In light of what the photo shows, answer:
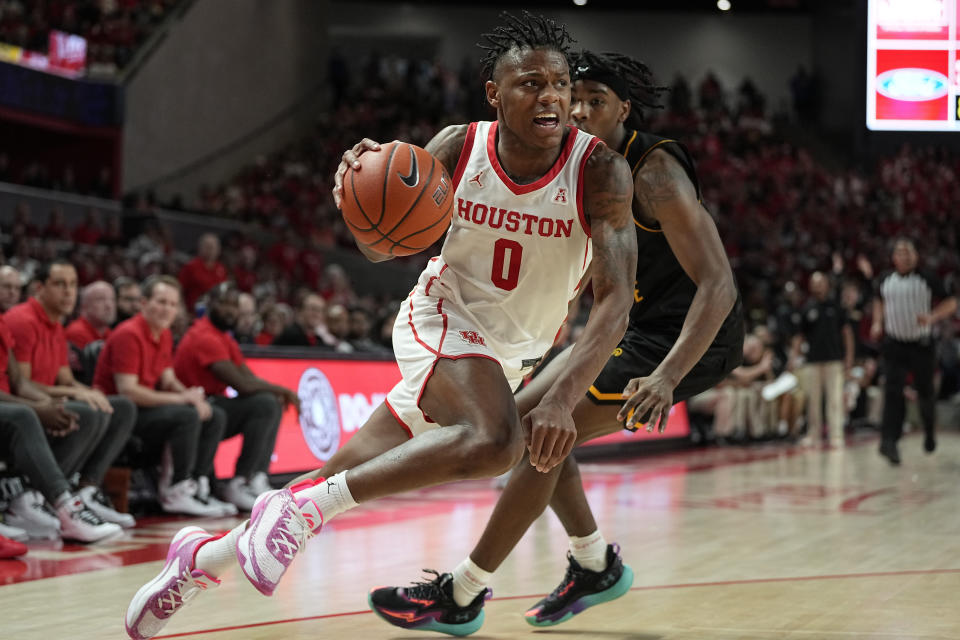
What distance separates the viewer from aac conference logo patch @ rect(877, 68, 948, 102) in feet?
26.9

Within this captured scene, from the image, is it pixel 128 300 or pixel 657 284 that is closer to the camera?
pixel 657 284

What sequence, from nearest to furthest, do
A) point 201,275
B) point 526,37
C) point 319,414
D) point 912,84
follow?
point 526,37 < point 319,414 < point 912,84 < point 201,275

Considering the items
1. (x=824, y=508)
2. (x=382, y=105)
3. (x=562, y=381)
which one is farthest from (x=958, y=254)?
(x=562, y=381)

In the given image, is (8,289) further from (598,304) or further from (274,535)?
(598,304)

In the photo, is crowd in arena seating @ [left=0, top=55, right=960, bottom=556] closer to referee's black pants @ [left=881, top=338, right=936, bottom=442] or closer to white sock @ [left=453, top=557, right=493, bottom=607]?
referee's black pants @ [left=881, top=338, right=936, bottom=442]

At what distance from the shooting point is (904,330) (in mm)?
10328

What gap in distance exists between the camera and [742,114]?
26.4 metres

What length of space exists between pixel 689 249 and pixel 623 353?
0.48 metres

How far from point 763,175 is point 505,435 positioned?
857 inches

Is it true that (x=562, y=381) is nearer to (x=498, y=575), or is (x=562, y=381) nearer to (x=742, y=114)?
(x=498, y=575)

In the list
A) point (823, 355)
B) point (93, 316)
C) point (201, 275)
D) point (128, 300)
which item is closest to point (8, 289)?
point (93, 316)

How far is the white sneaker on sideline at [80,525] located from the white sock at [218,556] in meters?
2.62

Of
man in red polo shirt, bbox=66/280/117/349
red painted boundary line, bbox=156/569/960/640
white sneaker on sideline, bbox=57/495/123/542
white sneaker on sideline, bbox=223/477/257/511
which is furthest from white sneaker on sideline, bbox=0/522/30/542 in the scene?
red painted boundary line, bbox=156/569/960/640

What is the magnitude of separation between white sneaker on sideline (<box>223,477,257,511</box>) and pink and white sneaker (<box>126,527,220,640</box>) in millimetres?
3701
